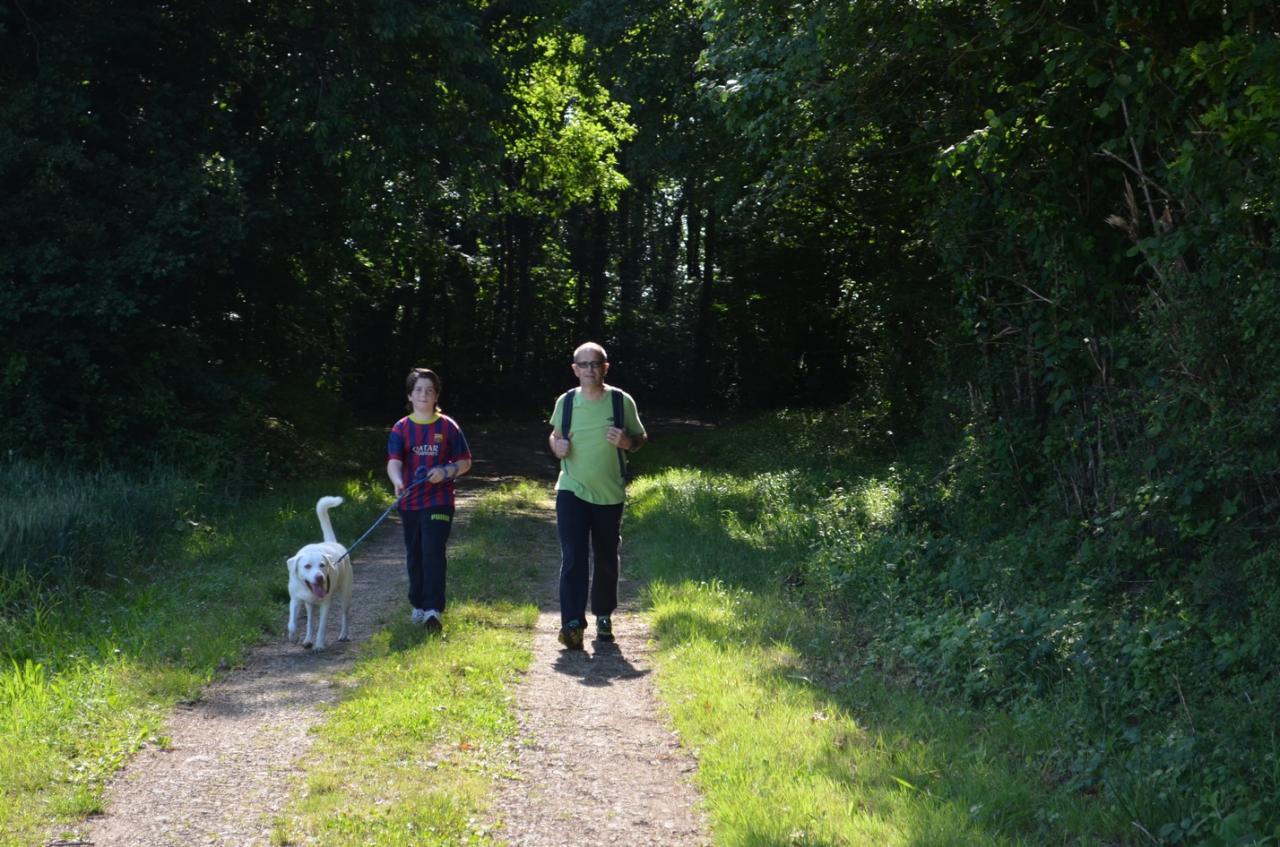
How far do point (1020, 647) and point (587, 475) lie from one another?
3162 millimetres

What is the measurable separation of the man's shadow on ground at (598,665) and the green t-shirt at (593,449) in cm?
112

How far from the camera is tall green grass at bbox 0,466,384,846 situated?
596 centimetres

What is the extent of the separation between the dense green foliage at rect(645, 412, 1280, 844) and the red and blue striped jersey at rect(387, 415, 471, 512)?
2.03m

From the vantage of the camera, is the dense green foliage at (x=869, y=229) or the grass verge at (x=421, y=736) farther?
the dense green foliage at (x=869, y=229)

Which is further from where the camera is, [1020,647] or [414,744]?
[1020,647]

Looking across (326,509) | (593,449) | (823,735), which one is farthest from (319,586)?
(823,735)

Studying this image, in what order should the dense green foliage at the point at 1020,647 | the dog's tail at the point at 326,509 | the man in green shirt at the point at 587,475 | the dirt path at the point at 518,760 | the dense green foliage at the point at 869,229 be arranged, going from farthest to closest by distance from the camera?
the dog's tail at the point at 326,509 → the man in green shirt at the point at 587,475 → the dense green foliage at the point at 869,229 → the dirt path at the point at 518,760 → the dense green foliage at the point at 1020,647

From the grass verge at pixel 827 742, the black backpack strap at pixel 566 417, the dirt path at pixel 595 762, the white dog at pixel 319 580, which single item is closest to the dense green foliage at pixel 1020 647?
the grass verge at pixel 827 742

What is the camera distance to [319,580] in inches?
335

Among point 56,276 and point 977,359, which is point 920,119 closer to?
point 977,359

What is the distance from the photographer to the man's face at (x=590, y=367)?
8562 millimetres

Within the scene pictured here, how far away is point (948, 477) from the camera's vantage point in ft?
41.1

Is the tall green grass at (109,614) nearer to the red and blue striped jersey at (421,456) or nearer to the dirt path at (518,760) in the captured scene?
the dirt path at (518,760)

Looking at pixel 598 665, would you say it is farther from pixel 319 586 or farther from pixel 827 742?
pixel 827 742
